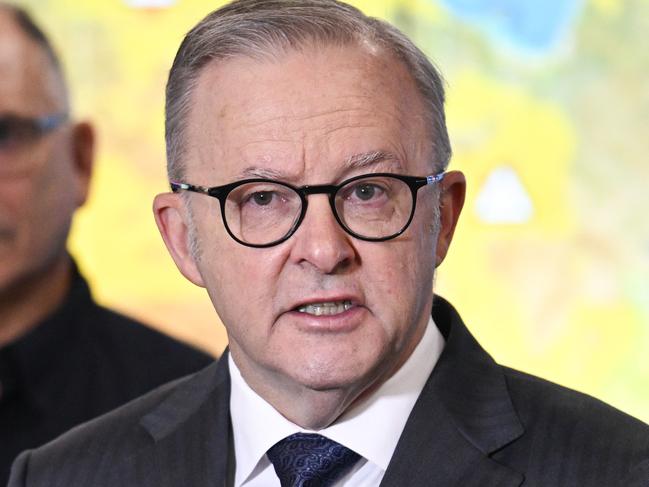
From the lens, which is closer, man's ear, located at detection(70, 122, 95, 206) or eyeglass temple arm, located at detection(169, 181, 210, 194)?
eyeglass temple arm, located at detection(169, 181, 210, 194)

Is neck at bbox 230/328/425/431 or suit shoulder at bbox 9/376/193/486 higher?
neck at bbox 230/328/425/431

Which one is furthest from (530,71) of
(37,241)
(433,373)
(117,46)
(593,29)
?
(433,373)

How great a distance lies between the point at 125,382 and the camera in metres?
3.63

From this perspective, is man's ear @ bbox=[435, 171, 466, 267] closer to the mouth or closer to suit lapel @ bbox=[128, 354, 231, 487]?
the mouth

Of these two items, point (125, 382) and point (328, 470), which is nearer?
point (328, 470)

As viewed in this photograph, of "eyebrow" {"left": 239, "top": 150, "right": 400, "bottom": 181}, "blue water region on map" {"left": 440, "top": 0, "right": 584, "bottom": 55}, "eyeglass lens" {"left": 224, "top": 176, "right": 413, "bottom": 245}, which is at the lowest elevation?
"blue water region on map" {"left": 440, "top": 0, "right": 584, "bottom": 55}

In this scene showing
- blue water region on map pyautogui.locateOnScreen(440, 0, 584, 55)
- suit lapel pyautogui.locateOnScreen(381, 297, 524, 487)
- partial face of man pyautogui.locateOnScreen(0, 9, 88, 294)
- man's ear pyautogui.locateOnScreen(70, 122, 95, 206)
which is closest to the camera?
suit lapel pyautogui.locateOnScreen(381, 297, 524, 487)

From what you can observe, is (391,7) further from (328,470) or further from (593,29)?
(328,470)

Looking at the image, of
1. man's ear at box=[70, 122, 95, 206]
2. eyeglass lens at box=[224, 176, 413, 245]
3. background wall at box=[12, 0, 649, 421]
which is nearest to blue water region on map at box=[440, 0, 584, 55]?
background wall at box=[12, 0, 649, 421]

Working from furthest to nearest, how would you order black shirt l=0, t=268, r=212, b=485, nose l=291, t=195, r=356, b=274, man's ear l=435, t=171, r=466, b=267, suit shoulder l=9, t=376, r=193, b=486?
black shirt l=0, t=268, r=212, b=485, suit shoulder l=9, t=376, r=193, b=486, man's ear l=435, t=171, r=466, b=267, nose l=291, t=195, r=356, b=274

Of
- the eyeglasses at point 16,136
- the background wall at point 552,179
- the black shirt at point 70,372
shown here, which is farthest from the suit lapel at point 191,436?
the background wall at point 552,179

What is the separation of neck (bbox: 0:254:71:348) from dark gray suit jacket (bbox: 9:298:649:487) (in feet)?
3.33

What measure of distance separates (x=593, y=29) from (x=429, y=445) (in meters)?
3.60

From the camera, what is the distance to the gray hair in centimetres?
232
